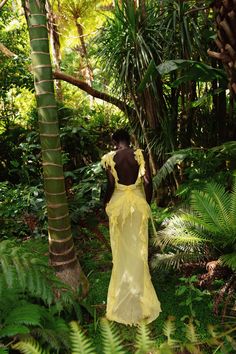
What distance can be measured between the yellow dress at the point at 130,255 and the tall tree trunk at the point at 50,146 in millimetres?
397

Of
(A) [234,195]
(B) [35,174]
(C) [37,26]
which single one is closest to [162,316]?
(A) [234,195]

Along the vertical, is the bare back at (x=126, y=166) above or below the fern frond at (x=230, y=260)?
above

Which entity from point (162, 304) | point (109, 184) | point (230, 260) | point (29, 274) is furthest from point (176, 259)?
point (29, 274)

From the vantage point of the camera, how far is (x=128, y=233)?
136 inches

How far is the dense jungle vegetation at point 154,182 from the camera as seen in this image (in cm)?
262

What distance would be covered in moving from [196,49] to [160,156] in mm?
1696

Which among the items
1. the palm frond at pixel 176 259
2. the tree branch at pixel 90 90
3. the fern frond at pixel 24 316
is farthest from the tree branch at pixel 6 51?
the fern frond at pixel 24 316

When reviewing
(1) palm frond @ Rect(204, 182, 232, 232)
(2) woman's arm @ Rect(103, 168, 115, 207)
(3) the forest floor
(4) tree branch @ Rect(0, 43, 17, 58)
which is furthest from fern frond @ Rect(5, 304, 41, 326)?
(4) tree branch @ Rect(0, 43, 17, 58)

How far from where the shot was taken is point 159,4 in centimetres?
584

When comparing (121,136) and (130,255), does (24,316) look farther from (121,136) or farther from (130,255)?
(121,136)

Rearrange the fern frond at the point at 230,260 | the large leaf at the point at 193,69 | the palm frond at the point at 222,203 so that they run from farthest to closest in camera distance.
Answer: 1. the large leaf at the point at 193,69
2. the palm frond at the point at 222,203
3. the fern frond at the point at 230,260

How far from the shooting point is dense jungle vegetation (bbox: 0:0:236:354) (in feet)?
8.58

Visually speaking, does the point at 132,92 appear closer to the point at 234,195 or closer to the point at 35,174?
the point at 35,174

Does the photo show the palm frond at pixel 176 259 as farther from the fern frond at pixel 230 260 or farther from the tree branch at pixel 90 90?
the tree branch at pixel 90 90
